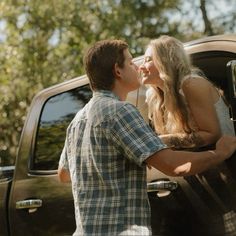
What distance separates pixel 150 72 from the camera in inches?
123

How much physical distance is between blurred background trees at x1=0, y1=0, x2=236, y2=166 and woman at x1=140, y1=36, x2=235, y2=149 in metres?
14.4

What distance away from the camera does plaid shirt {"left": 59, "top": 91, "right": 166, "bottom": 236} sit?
2.50m

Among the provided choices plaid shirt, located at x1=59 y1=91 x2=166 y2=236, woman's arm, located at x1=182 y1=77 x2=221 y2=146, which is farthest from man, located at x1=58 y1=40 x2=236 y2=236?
woman's arm, located at x1=182 y1=77 x2=221 y2=146

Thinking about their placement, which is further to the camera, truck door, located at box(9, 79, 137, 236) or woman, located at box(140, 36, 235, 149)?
truck door, located at box(9, 79, 137, 236)

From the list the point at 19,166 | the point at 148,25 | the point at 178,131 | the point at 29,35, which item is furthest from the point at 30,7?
the point at 178,131

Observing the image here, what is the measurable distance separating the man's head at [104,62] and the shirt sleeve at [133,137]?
0.20 metres

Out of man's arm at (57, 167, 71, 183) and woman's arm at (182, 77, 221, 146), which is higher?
woman's arm at (182, 77, 221, 146)

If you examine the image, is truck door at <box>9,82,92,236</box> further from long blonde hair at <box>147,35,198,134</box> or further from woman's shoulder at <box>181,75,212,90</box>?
woman's shoulder at <box>181,75,212,90</box>

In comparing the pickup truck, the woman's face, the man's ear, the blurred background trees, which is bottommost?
the blurred background trees

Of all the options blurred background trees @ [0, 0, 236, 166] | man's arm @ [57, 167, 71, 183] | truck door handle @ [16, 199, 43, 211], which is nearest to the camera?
man's arm @ [57, 167, 71, 183]

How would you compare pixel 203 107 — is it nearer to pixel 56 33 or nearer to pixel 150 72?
pixel 150 72

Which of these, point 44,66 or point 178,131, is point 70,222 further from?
point 44,66

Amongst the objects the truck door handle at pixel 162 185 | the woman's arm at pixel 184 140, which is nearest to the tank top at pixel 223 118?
the woman's arm at pixel 184 140

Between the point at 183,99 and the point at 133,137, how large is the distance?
1.90 ft
